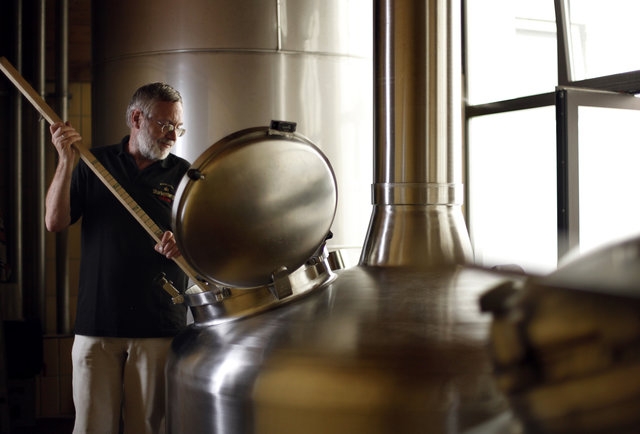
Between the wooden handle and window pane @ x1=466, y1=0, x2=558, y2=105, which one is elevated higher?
window pane @ x1=466, y1=0, x2=558, y2=105

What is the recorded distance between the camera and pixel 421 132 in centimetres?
129

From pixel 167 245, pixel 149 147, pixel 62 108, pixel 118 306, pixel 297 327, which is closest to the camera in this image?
pixel 297 327

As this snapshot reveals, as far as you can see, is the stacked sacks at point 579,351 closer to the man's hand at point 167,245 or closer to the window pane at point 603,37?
the man's hand at point 167,245

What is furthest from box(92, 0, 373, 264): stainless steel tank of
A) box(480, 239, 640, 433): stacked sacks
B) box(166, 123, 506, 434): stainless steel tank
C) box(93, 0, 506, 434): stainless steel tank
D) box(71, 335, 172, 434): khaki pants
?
box(480, 239, 640, 433): stacked sacks

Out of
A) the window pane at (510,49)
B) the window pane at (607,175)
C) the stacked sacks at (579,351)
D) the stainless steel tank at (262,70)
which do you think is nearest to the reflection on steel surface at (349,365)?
the stacked sacks at (579,351)

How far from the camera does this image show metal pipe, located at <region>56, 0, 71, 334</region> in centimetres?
388

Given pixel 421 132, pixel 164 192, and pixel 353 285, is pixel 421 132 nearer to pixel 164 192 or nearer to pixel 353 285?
pixel 353 285

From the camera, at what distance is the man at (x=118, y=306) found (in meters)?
1.93

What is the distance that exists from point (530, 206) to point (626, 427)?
351 cm

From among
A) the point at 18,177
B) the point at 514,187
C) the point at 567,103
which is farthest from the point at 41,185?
the point at 567,103

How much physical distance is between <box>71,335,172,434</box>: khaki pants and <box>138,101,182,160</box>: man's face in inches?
20.9

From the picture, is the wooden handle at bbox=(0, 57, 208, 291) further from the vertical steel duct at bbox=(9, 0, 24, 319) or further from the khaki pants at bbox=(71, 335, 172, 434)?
the vertical steel duct at bbox=(9, 0, 24, 319)

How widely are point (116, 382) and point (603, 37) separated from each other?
268 centimetres

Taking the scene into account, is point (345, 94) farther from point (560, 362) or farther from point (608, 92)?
point (560, 362)
